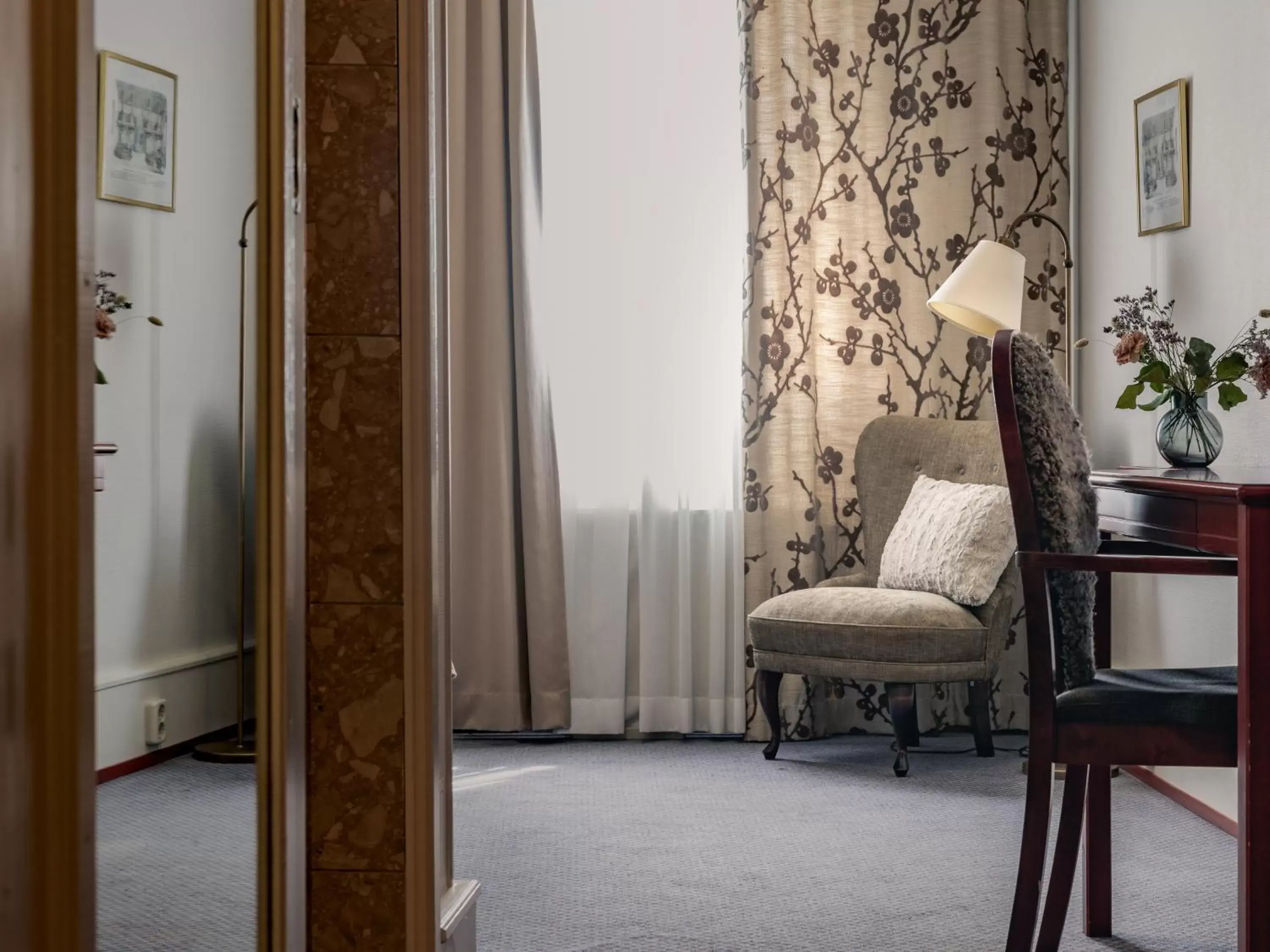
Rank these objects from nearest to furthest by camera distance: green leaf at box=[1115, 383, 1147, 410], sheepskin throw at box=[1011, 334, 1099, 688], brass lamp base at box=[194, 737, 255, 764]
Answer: brass lamp base at box=[194, 737, 255, 764]
sheepskin throw at box=[1011, 334, 1099, 688]
green leaf at box=[1115, 383, 1147, 410]

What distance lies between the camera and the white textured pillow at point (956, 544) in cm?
341

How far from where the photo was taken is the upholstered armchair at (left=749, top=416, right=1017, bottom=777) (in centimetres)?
333

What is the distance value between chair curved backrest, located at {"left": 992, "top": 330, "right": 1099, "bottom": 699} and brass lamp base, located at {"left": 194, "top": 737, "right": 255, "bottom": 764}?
1.22 metres

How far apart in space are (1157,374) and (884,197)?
4.79 ft

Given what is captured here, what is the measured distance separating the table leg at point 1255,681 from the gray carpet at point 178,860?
135cm

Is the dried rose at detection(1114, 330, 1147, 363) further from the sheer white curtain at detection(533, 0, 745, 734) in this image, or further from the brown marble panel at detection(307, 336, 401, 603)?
the brown marble panel at detection(307, 336, 401, 603)

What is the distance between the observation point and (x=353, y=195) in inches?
→ 57.4

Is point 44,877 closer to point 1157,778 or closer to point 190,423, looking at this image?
point 190,423

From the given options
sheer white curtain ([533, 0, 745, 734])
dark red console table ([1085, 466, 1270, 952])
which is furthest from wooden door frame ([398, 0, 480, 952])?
sheer white curtain ([533, 0, 745, 734])

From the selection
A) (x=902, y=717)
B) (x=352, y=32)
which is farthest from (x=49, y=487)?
(x=902, y=717)

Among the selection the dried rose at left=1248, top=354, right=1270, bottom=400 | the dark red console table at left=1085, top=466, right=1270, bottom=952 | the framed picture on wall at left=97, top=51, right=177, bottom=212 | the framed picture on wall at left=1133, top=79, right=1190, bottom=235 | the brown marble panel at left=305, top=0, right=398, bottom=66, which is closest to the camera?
the framed picture on wall at left=97, top=51, right=177, bottom=212

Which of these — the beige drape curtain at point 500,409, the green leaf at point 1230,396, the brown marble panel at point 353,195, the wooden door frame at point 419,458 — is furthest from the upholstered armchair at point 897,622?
the brown marble panel at point 353,195

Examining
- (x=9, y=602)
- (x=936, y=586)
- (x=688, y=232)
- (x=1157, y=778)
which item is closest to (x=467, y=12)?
(x=688, y=232)

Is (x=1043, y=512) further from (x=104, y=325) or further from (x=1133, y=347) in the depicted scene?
(x=104, y=325)
